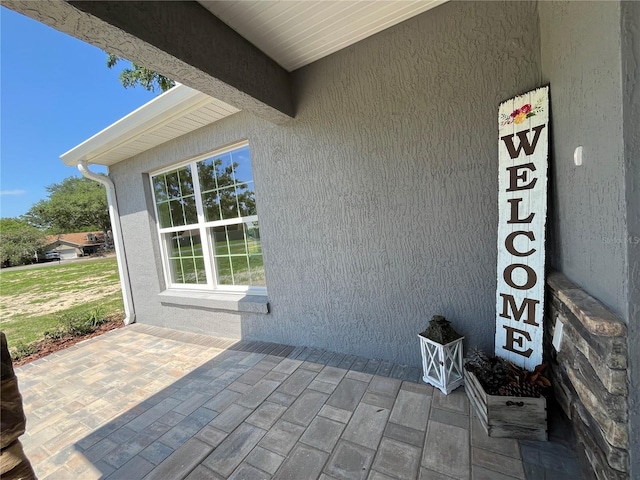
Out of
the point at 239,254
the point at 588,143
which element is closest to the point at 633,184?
the point at 588,143

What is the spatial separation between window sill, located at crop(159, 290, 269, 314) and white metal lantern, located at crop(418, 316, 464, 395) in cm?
178

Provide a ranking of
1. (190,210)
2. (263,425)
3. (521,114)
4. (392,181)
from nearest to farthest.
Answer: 1. (521,114)
2. (263,425)
3. (392,181)
4. (190,210)

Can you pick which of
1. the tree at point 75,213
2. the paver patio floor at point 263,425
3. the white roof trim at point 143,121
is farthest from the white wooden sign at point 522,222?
the tree at point 75,213

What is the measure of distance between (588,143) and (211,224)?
3595 millimetres

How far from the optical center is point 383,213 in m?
2.20

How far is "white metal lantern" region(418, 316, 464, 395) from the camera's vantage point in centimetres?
187

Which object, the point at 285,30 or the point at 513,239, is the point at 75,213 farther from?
the point at 513,239

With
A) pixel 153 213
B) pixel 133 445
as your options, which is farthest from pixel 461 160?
pixel 153 213

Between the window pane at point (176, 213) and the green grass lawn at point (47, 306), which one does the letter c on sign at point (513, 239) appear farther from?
the green grass lawn at point (47, 306)

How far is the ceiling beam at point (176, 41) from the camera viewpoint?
110 cm

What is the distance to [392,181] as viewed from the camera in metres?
2.13

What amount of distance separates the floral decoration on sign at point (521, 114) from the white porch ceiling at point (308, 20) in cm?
95

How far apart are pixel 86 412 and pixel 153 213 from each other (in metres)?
2.79

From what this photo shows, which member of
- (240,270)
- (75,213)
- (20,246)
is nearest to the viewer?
(240,270)
